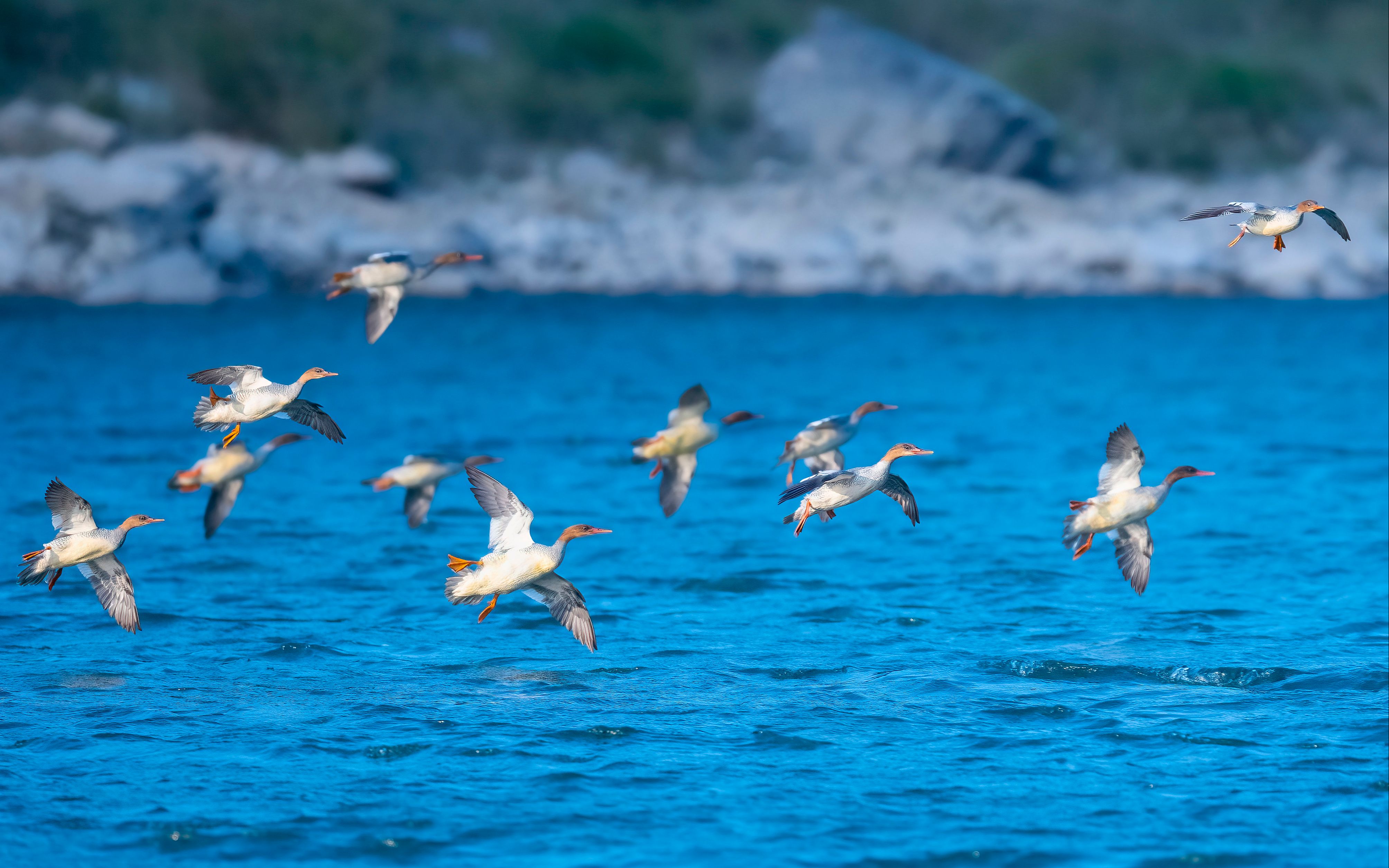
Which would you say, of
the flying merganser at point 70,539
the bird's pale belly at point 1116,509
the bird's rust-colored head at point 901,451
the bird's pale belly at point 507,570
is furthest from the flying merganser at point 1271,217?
the flying merganser at point 70,539

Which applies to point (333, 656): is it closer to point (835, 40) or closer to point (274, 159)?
point (274, 159)

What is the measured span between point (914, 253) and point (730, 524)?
20.0 m

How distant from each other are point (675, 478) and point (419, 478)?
66.8 inches

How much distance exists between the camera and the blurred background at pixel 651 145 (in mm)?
35781

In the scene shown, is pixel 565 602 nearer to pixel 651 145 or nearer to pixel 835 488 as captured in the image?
pixel 835 488

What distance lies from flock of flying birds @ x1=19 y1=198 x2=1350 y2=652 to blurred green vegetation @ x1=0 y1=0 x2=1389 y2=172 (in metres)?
32.0

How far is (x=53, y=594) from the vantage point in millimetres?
15086

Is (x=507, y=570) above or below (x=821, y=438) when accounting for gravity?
below

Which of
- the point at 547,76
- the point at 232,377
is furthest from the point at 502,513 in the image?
the point at 547,76

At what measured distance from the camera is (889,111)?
41.0 m

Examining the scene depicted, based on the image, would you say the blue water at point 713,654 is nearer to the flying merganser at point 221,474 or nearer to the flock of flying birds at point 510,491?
the flock of flying birds at point 510,491

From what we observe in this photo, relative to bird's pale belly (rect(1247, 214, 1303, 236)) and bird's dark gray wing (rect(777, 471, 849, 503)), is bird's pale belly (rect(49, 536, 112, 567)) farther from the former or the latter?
bird's pale belly (rect(1247, 214, 1303, 236))

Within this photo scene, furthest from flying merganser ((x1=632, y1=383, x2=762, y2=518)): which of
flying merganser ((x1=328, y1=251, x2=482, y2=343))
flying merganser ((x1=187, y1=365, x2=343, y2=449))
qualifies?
flying merganser ((x1=187, y1=365, x2=343, y2=449))

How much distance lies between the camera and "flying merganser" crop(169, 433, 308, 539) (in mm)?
9555
